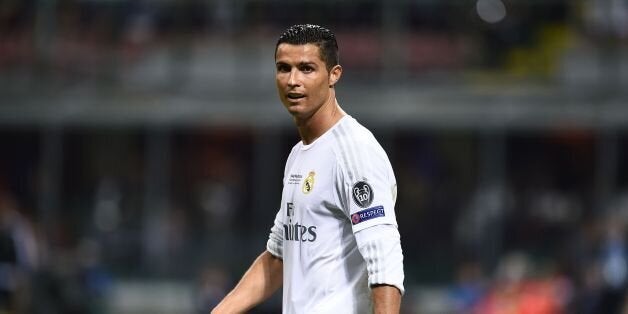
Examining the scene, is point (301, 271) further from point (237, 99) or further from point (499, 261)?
point (237, 99)

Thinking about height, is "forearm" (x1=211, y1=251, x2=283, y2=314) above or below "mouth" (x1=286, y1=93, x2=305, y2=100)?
below

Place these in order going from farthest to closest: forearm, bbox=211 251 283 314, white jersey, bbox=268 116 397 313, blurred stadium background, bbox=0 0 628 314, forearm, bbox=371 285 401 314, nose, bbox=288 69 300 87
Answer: blurred stadium background, bbox=0 0 628 314, forearm, bbox=211 251 283 314, nose, bbox=288 69 300 87, white jersey, bbox=268 116 397 313, forearm, bbox=371 285 401 314

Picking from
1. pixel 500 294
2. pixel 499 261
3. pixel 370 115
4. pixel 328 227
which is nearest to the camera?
pixel 328 227

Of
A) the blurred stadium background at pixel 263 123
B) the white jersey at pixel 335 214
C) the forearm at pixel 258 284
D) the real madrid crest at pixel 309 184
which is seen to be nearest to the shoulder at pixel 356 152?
the white jersey at pixel 335 214

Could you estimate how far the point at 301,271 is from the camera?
4883 millimetres

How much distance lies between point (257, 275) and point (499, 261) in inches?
479

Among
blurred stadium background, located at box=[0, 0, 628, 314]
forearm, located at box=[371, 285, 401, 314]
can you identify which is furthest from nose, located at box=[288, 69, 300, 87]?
blurred stadium background, located at box=[0, 0, 628, 314]

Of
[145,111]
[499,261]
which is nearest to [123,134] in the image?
[145,111]

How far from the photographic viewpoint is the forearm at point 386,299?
178 inches

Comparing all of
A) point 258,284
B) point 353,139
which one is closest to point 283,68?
point 353,139

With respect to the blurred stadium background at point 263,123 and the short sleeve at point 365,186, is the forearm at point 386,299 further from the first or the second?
the blurred stadium background at point 263,123

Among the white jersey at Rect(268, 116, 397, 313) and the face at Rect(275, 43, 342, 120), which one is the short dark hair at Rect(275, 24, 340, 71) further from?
the white jersey at Rect(268, 116, 397, 313)

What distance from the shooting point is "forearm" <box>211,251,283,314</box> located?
207 inches

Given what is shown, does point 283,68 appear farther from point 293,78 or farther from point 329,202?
point 329,202
